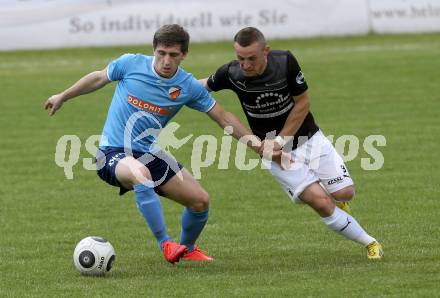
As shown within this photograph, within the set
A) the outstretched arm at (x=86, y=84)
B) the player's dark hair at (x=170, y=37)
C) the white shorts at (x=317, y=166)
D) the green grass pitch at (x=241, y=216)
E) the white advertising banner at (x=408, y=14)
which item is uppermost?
the player's dark hair at (x=170, y=37)

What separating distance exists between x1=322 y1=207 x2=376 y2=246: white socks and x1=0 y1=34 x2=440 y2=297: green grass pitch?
0.65ft

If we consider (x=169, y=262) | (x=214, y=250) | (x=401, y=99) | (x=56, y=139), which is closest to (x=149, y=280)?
(x=169, y=262)

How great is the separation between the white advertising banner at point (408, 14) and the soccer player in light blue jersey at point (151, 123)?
1905 cm

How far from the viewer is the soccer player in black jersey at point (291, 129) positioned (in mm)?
9016

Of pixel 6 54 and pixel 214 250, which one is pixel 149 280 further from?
pixel 6 54

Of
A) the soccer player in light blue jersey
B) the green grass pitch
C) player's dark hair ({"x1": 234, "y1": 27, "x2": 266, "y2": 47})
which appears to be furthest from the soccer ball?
player's dark hair ({"x1": 234, "y1": 27, "x2": 266, "y2": 47})

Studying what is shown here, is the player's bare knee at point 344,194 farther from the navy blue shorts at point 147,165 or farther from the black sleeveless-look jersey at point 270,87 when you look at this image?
the navy blue shorts at point 147,165

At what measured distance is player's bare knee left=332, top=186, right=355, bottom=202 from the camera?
31.1ft

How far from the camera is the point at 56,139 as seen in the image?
16641mm

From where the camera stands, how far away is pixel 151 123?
9195mm

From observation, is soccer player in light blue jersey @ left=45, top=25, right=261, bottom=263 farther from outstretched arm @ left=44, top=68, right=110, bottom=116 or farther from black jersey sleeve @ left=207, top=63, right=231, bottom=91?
black jersey sleeve @ left=207, top=63, right=231, bottom=91

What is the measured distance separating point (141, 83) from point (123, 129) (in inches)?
16.7

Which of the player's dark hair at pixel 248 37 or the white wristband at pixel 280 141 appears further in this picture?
the white wristband at pixel 280 141

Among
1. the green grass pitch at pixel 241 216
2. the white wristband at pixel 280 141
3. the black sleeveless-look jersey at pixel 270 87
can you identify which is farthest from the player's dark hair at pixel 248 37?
the green grass pitch at pixel 241 216
